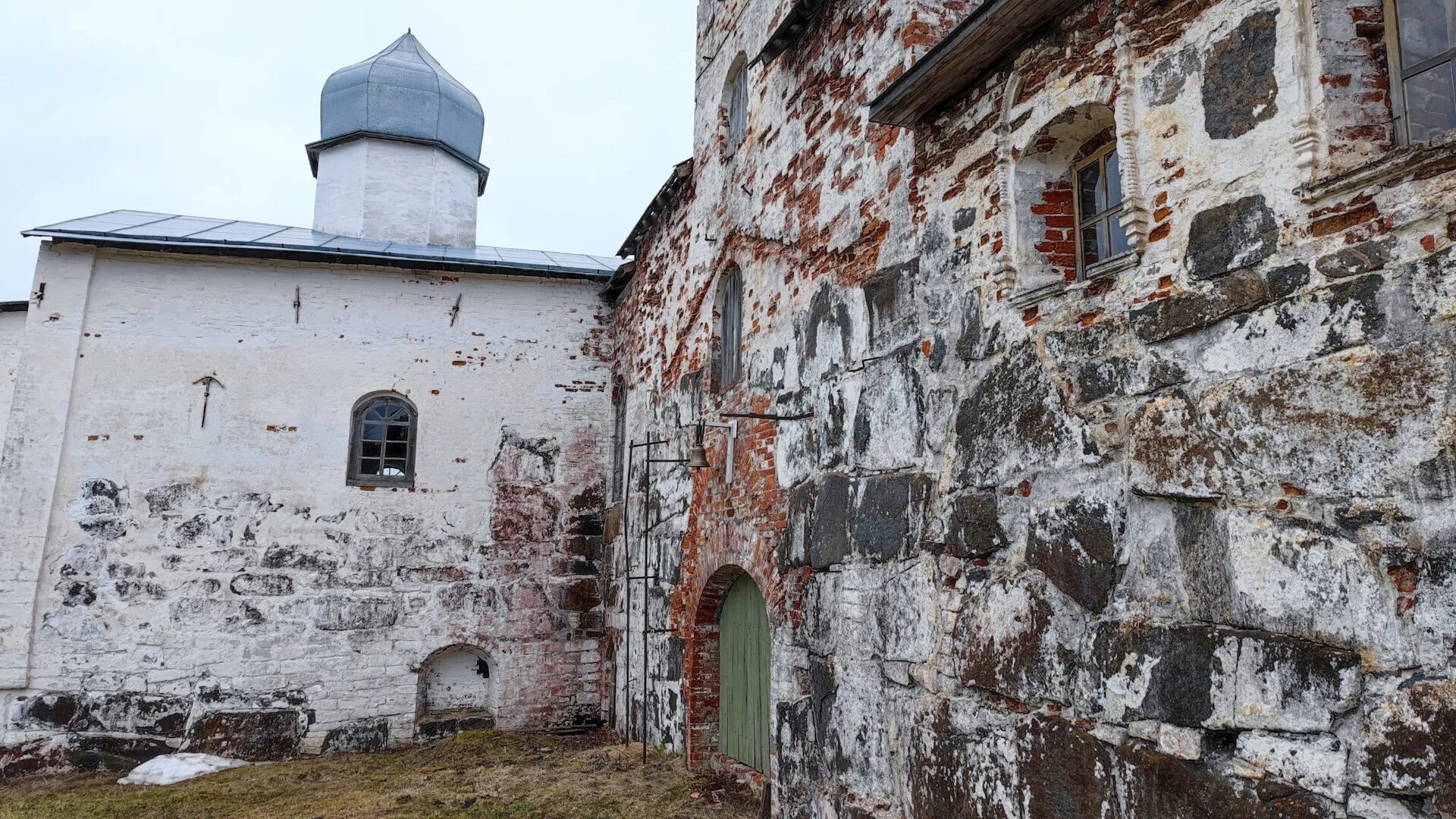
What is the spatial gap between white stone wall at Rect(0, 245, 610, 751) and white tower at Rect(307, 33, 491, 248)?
137 inches

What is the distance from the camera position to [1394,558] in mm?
2617

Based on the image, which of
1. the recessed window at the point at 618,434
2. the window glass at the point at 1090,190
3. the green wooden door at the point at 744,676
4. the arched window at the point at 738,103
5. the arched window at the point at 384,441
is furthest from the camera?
the recessed window at the point at 618,434

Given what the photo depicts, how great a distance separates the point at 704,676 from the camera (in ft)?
24.3

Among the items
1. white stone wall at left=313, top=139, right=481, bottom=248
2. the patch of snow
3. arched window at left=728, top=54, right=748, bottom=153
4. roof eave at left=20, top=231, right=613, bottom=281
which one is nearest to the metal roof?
roof eave at left=20, top=231, right=613, bottom=281

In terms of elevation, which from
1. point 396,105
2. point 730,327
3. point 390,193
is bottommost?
point 730,327

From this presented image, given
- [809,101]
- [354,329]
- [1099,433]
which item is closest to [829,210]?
[809,101]

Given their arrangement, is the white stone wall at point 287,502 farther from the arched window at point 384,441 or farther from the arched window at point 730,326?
the arched window at point 730,326

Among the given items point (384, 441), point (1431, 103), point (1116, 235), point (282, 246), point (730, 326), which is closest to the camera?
point (1431, 103)

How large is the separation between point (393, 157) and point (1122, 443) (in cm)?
1235

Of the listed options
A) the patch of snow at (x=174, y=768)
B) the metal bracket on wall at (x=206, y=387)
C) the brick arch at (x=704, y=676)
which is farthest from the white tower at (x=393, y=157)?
the brick arch at (x=704, y=676)

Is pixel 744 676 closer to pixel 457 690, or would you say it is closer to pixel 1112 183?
pixel 457 690

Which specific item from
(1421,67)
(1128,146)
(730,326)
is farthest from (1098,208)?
(730,326)

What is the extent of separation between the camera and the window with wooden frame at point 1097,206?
4043 millimetres

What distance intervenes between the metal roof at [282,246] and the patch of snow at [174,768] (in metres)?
4.93
